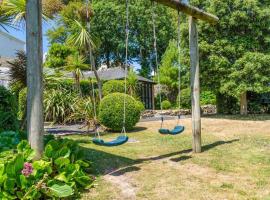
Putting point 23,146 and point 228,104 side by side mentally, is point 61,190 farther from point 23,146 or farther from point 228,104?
point 228,104

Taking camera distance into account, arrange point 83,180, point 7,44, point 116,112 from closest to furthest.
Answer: point 83,180
point 116,112
point 7,44

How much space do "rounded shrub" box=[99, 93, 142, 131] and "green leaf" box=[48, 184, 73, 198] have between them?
8074 mm

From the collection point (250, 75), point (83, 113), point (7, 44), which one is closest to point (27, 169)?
point (83, 113)

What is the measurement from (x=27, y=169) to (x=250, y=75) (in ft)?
47.0

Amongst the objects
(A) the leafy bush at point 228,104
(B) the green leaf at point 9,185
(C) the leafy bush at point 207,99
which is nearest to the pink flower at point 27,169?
(B) the green leaf at point 9,185

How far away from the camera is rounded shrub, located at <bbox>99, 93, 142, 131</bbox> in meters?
12.5

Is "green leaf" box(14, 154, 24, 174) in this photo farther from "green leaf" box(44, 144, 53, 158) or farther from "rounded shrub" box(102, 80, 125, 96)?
"rounded shrub" box(102, 80, 125, 96)

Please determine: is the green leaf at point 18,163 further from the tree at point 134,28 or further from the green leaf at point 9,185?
the tree at point 134,28

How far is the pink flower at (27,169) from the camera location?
423cm

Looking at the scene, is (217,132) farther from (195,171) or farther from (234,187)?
(234,187)

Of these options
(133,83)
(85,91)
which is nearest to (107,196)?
(85,91)

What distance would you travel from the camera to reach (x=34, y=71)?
4.75m

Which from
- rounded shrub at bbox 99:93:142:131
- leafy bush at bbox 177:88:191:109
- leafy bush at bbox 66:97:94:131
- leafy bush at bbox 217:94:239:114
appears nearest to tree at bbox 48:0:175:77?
leafy bush at bbox 177:88:191:109

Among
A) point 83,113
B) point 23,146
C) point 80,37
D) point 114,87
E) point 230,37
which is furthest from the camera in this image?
point 114,87
